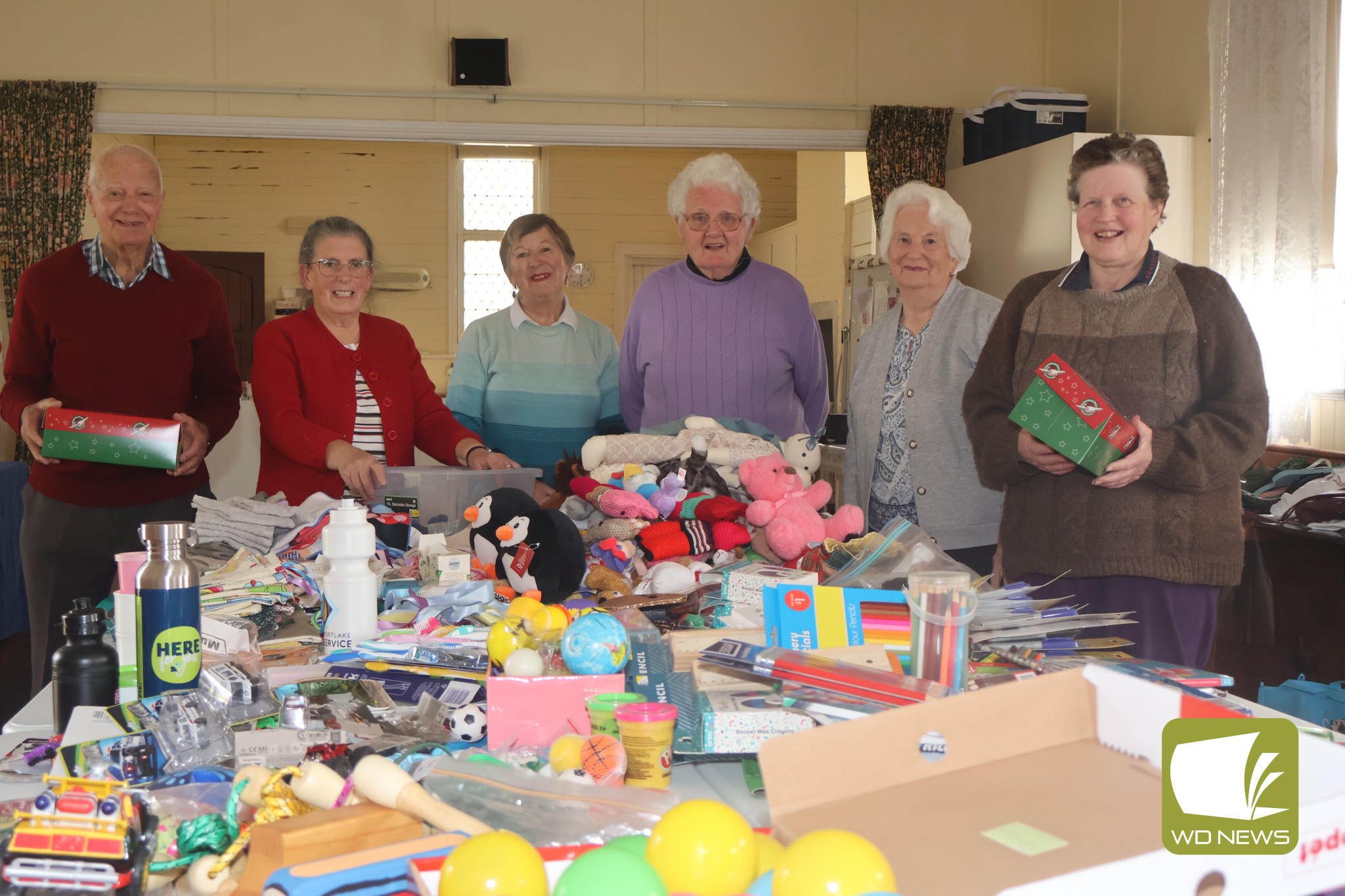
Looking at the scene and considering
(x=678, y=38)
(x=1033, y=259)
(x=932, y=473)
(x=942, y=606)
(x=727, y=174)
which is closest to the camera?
(x=942, y=606)

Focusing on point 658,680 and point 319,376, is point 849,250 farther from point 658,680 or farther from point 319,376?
point 658,680

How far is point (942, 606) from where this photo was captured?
3.43 feet

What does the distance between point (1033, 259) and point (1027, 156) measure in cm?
50

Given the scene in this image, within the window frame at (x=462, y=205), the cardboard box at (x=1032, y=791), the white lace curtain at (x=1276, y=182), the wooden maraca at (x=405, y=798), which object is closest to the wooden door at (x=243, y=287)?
the window frame at (x=462, y=205)

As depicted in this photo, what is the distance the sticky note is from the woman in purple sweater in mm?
1991

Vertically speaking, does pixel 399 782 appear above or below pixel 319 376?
below

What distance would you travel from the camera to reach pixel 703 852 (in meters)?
0.61

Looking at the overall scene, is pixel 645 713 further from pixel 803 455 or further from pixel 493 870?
pixel 803 455

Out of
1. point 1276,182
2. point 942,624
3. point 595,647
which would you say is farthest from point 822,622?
point 1276,182

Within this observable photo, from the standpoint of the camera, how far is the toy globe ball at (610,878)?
0.56 metres

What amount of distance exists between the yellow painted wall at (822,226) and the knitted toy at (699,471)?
4957 millimetres

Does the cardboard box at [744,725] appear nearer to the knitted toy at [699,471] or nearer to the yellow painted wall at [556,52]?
the knitted toy at [699,471]

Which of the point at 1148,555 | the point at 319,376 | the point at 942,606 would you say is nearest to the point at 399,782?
the point at 942,606

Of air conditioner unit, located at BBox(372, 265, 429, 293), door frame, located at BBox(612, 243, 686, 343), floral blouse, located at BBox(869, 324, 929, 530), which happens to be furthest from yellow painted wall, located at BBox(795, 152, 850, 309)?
floral blouse, located at BBox(869, 324, 929, 530)
